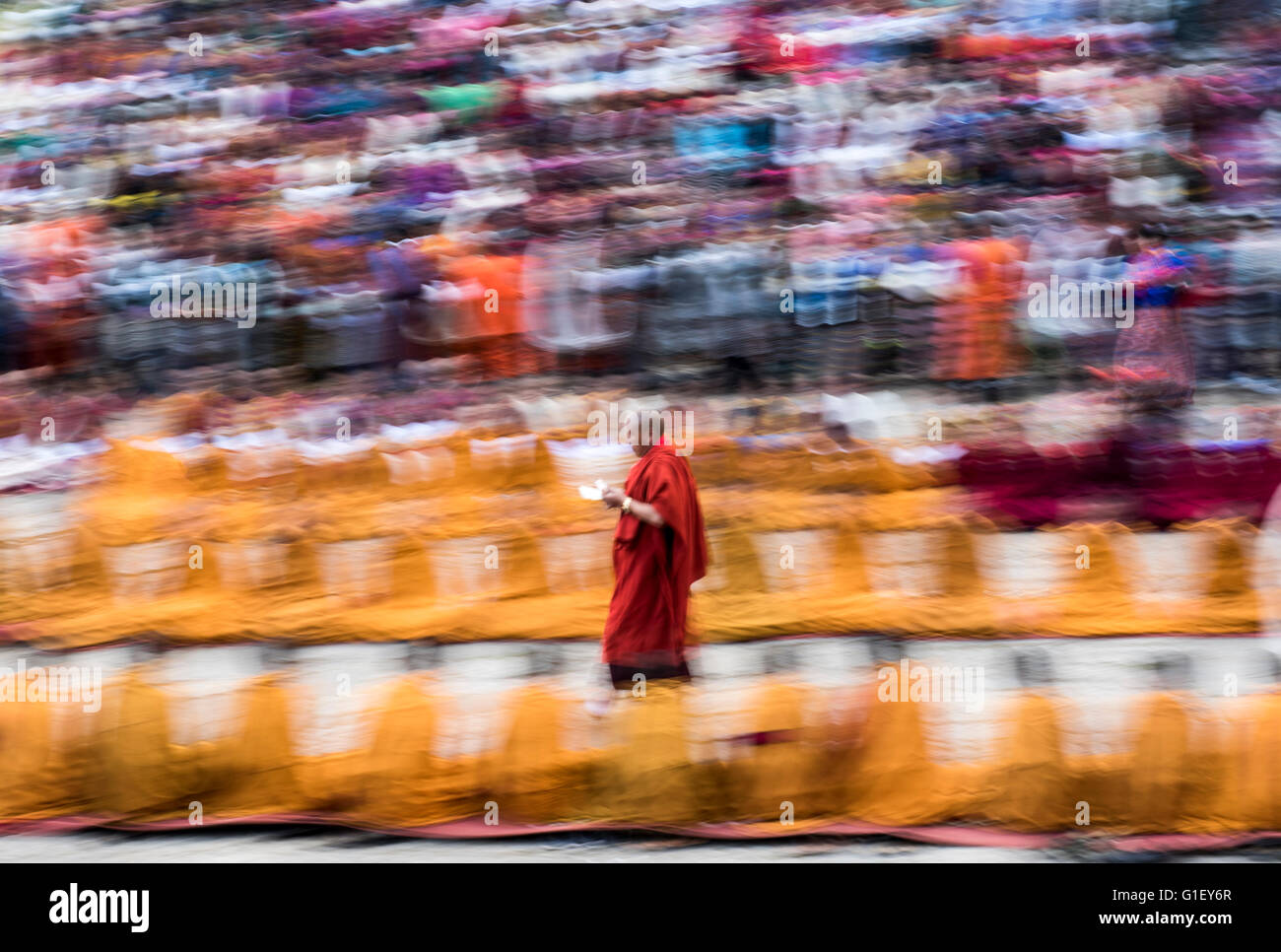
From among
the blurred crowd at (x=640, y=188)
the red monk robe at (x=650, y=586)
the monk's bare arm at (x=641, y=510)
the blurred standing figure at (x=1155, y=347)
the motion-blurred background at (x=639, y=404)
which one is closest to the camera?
the motion-blurred background at (x=639, y=404)

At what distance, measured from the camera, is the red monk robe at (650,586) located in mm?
4715

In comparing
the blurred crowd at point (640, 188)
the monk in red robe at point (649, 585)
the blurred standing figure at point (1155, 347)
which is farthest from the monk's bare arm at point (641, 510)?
the blurred standing figure at point (1155, 347)

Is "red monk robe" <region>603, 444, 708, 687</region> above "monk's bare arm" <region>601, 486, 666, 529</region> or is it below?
below

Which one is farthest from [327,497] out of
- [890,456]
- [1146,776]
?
[1146,776]

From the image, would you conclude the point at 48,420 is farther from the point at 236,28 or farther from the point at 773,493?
the point at 773,493

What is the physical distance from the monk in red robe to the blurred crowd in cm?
270

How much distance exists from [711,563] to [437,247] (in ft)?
8.60

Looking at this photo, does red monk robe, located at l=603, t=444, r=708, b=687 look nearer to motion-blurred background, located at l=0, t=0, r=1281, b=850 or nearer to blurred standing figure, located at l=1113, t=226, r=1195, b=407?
motion-blurred background, located at l=0, t=0, r=1281, b=850

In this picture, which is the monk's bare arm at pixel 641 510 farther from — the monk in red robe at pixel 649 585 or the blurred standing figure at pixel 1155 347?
the blurred standing figure at pixel 1155 347

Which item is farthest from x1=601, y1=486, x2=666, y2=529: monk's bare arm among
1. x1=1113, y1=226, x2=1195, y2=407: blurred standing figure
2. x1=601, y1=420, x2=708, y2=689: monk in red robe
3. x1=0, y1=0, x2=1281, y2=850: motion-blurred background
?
x1=1113, y1=226, x2=1195, y2=407: blurred standing figure

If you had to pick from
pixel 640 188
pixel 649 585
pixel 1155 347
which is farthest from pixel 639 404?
pixel 649 585

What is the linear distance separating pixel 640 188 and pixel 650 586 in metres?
3.70

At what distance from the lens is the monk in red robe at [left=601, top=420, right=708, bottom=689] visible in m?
4.71

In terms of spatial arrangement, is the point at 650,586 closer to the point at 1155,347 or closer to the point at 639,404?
the point at 639,404
